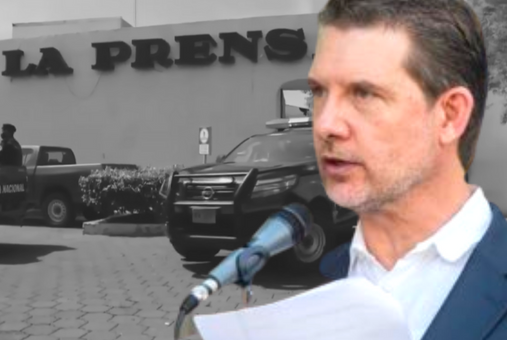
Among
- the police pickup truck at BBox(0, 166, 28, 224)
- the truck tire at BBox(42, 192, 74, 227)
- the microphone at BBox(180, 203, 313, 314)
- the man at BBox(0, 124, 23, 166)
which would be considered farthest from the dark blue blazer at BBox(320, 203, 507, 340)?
the truck tire at BBox(42, 192, 74, 227)

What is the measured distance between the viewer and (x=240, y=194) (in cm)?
648

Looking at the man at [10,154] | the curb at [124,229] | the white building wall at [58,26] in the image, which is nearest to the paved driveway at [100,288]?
the curb at [124,229]

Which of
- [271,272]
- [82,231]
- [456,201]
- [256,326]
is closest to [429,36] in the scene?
[456,201]

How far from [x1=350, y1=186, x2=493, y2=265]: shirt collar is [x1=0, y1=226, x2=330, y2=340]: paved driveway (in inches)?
81.7

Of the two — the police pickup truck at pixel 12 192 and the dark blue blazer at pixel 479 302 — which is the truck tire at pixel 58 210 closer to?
the police pickup truck at pixel 12 192

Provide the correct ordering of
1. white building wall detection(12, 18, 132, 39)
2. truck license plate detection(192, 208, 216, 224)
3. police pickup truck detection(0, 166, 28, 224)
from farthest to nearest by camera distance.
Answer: white building wall detection(12, 18, 132, 39) < police pickup truck detection(0, 166, 28, 224) < truck license plate detection(192, 208, 216, 224)

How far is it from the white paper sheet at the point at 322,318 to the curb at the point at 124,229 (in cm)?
973

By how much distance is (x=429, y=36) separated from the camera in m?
0.69

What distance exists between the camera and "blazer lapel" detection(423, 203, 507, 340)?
659 millimetres

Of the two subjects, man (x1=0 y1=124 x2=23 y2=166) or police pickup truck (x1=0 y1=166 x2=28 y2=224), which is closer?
police pickup truck (x1=0 y1=166 x2=28 y2=224)

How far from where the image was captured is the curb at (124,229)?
10328mm

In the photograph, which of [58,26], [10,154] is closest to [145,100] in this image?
[58,26]

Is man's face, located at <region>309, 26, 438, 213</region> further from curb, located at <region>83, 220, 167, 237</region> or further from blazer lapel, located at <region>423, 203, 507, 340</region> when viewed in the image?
curb, located at <region>83, 220, 167, 237</region>

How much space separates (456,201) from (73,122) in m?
15.9
